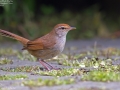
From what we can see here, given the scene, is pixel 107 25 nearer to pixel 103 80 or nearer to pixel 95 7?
pixel 95 7

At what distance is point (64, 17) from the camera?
14516 millimetres

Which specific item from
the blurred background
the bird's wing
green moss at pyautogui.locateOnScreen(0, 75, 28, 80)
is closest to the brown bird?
the bird's wing

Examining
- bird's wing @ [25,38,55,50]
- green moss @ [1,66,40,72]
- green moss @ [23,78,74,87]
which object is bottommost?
green moss @ [23,78,74,87]

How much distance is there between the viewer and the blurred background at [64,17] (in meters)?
13.5

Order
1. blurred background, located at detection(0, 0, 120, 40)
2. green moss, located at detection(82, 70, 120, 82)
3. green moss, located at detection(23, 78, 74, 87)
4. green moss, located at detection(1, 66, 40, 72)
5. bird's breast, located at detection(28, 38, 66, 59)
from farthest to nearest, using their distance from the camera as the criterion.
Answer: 1. blurred background, located at detection(0, 0, 120, 40)
2. bird's breast, located at detection(28, 38, 66, 59)
3. green moss, located at detection(1, 66, 40, 72)
4. green moss, located at detection(82, 70, 120, 82)
5. green moss, located at detection(23, 78, 74, 87)

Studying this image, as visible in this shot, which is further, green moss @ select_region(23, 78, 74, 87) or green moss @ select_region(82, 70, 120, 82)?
green moss @ select_region(82, 70, 120, 82)

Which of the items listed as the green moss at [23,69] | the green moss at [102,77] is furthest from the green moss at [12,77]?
the green moss at [102,77]

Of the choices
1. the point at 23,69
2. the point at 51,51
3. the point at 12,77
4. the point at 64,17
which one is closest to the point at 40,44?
the point at 51,51

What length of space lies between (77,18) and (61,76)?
8073 mm

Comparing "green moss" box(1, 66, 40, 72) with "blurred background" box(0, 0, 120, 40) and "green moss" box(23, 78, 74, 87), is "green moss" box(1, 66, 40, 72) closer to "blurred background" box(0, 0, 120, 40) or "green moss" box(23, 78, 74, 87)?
"green moss" box(23, 78, 74, 87)

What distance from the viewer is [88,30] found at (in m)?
14.1

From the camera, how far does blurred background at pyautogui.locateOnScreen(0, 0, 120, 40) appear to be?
13.5 metres

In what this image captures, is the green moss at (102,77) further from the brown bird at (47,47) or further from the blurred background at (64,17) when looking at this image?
the blurred background at (64,17)

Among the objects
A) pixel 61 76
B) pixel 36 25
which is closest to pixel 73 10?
pixel 36 25
